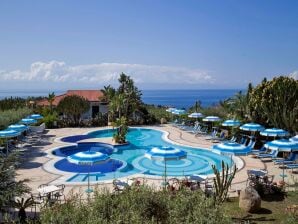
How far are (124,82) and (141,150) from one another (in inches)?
560

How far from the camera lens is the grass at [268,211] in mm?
11789

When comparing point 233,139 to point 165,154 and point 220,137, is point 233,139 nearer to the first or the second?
point 220,137

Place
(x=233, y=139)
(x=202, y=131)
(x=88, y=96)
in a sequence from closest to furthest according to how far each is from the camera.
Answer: (x=233, y=139) < (x=202, y=131) < (x=88, y=96)

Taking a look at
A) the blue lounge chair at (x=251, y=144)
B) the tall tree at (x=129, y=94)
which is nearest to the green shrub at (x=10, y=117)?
the tall tree at (x=129, y=94)

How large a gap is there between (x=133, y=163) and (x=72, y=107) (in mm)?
17168

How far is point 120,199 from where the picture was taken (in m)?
7.89

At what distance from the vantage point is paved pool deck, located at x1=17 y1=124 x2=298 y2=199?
16.0 meters

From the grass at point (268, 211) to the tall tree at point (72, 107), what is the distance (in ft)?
85.8

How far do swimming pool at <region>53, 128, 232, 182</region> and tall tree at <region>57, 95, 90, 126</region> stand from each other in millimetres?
7085

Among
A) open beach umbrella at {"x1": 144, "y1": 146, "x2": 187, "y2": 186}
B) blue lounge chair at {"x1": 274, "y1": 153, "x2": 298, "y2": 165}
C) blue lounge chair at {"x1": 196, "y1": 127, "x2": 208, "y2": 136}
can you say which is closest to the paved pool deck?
blue lounge chair at {"x1": 274, "y1": 153, "x2": 298, "y2": 165}

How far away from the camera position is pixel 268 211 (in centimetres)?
1270

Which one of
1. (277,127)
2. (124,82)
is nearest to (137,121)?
(124,82)

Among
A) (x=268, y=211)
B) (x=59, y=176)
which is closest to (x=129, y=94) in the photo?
(x=59, y=176)

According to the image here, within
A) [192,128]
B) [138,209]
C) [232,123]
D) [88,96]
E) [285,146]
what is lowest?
[192,128]
